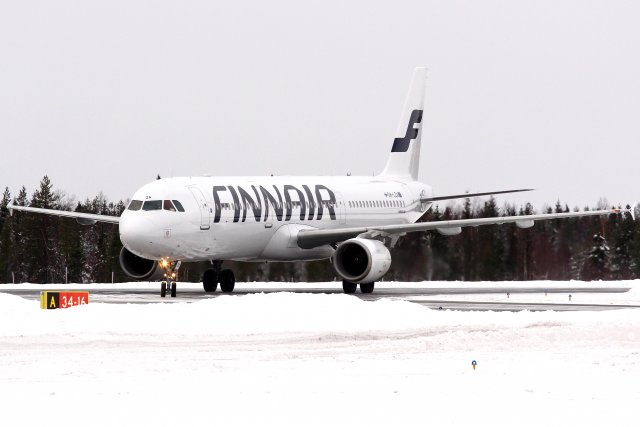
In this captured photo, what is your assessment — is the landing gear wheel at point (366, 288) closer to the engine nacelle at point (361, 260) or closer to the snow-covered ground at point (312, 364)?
the engine nacelle at point (361, 260)

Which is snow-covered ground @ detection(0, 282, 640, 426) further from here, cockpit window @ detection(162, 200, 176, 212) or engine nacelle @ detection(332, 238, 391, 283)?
engine nacelle @ detection(332, 238, 391, 283)

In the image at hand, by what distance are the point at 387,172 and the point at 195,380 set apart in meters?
37.3

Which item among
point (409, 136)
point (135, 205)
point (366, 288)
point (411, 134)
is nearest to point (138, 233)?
point (135, 205)

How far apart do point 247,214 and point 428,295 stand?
641 cm

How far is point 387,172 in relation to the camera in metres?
53.6

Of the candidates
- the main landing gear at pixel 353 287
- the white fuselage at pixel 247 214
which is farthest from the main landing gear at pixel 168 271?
the main landing gear at pixel 353 287

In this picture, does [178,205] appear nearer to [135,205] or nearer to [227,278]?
[135,205]

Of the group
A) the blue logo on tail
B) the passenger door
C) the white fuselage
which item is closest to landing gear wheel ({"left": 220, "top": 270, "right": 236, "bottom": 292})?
the white fuselage

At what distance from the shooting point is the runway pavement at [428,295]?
112 feet

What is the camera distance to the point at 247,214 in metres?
43.0

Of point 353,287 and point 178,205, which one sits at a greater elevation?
point 178,205

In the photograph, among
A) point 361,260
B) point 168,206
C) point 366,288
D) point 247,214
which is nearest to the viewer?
point 168,206

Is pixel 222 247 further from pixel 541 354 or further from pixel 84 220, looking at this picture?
pixel 541 354

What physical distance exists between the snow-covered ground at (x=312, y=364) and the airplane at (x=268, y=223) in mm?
9827
